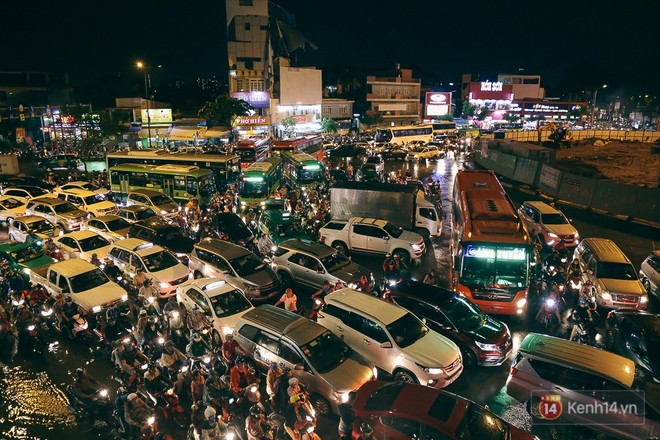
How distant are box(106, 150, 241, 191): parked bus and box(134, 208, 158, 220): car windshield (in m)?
6.73

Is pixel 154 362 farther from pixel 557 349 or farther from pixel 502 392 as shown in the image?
pixel 557 349

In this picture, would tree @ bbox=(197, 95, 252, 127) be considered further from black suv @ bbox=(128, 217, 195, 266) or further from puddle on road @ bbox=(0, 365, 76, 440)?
puddle on road @ bbox=(0, 365, 76, 440)

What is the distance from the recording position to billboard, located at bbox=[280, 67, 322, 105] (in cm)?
6372

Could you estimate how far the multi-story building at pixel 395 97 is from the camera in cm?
7750

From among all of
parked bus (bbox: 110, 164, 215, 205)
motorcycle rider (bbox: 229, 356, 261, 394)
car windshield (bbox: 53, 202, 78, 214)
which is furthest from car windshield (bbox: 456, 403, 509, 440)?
parked bus (bbox: 110, 164, 215, 205)

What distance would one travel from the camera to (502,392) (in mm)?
9703

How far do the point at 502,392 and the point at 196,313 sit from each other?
7.54 meters

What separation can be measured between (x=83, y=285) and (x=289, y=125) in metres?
52.4

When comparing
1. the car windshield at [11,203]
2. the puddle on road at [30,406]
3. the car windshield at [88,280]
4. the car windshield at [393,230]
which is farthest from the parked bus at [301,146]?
the puddle on road at [30,406]

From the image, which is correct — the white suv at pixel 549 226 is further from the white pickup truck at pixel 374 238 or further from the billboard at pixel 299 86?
the billboard at pixel 299 86

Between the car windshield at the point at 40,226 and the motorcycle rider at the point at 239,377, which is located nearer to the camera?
the motorcycle rider at the point at 239,377

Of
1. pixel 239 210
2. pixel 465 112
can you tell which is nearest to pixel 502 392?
pixel 239 210

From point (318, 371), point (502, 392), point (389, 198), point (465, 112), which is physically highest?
point (465, 112)

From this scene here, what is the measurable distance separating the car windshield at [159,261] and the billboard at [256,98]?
4961cm
